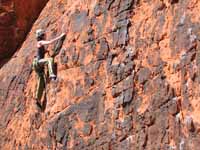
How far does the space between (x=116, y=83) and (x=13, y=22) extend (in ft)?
25.3

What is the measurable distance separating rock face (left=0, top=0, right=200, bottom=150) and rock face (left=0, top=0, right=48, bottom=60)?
2.92m

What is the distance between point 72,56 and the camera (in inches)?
634

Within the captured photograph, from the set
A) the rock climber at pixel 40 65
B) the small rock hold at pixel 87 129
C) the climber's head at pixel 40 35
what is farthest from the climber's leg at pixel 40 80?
the small rock hold at pixel 87 129

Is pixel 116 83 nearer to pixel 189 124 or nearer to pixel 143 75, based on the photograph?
pixel 143 75

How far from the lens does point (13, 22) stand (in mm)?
21047

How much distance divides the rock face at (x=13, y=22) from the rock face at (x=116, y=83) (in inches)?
115

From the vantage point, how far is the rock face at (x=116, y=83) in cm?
1275

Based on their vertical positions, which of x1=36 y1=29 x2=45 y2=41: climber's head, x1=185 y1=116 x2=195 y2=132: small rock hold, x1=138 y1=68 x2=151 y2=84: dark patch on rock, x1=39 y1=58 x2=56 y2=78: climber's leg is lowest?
x1=185 y1=116 x2=195 y2=132: small rock hold

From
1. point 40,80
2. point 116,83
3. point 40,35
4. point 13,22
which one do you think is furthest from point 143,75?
point 13,22

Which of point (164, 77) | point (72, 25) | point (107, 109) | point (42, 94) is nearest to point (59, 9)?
point (72, 25)

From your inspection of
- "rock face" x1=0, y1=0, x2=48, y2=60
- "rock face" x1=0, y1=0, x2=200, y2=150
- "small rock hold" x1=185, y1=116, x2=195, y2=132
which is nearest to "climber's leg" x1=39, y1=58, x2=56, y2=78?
"rock face" x1=0, y1=0, x2=200, y2=150

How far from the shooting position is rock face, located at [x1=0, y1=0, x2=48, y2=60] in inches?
824

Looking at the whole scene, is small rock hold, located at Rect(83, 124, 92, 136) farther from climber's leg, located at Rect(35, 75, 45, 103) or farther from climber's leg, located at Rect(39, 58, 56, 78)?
climber's leg, located at Rect(35, 75, 45, 103)

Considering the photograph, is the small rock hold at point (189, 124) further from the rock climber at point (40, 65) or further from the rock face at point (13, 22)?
the rock face at point (13, 22)
